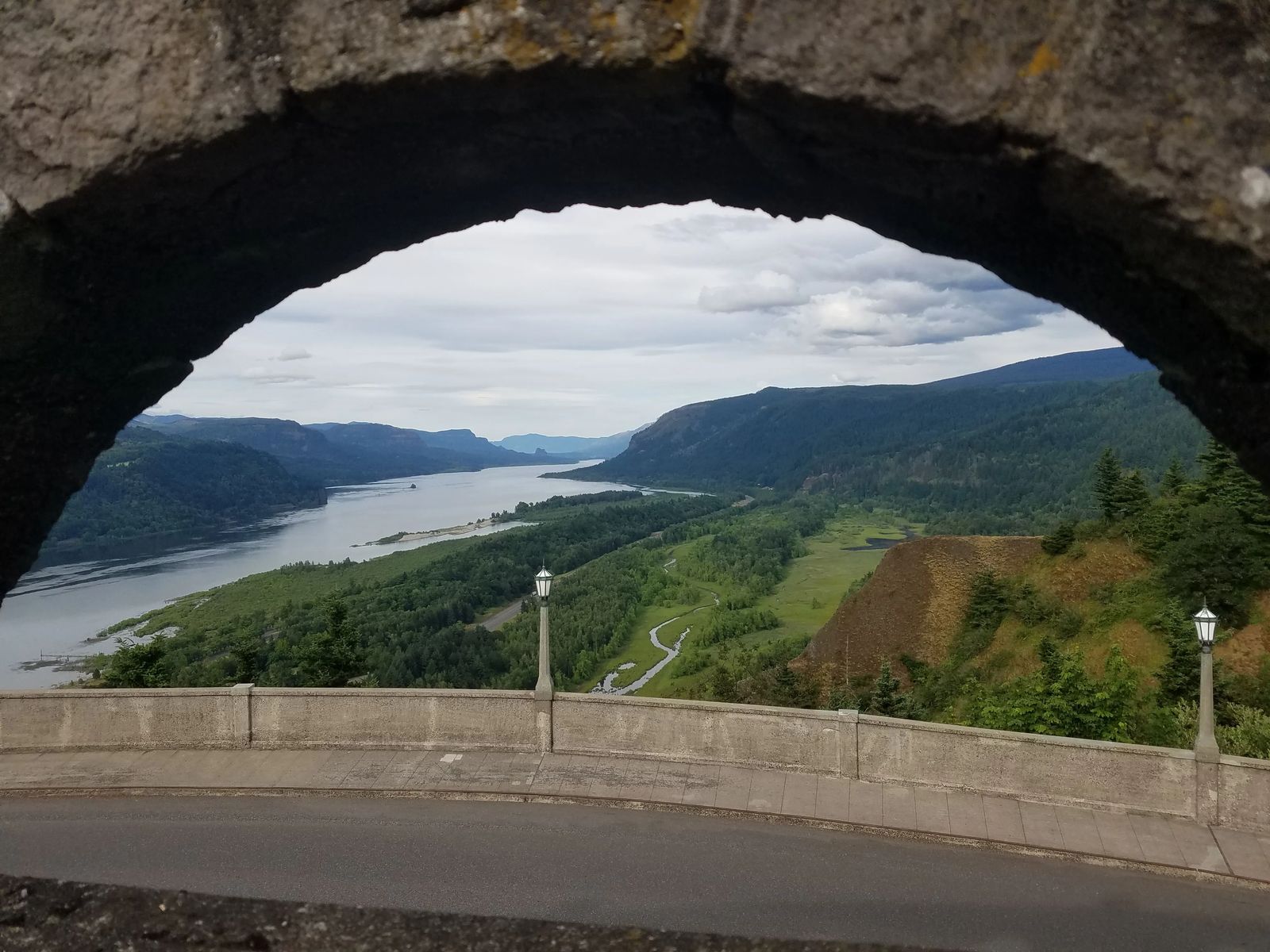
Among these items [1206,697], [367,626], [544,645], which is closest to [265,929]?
[544,645]

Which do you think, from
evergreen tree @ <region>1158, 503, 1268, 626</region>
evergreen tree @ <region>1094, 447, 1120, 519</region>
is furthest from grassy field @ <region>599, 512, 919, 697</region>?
evergreen tree @ <region>1158, 503, 1268, 626</region>

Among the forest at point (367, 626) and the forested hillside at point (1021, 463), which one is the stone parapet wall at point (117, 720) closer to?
the forest at point (367, 626)

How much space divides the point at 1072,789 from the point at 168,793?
10.4 meters

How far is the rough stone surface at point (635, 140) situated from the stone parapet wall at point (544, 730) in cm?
871

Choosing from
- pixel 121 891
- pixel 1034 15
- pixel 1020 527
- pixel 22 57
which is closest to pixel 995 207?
pixel 1034 15

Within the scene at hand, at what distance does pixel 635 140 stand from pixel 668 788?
922 centimetres

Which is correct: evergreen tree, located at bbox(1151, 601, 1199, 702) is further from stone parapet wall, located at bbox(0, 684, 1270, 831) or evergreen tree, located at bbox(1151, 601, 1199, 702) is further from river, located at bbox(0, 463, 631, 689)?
river, located at bbox(0, 463, 631, 689)

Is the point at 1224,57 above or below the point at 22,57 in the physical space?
below

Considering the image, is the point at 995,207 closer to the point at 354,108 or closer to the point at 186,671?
the point at 354,108

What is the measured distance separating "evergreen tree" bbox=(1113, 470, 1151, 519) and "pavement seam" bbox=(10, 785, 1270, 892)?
23.6m

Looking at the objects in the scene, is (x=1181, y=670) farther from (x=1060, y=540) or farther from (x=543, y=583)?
(x=543, y=583)

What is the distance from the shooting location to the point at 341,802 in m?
9.97

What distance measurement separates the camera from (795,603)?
62.8m

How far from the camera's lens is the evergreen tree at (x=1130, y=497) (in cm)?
2875
